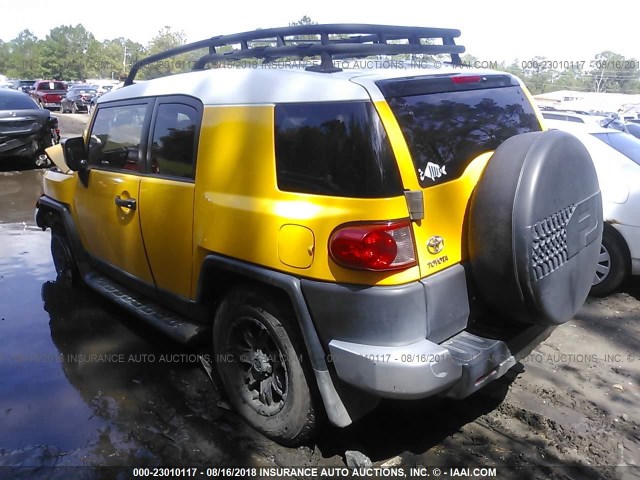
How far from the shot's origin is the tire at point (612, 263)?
476 cm

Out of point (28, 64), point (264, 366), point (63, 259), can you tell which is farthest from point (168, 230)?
point (28, 64)

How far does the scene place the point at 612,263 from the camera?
483 cm

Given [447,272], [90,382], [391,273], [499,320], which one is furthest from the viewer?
[90,382]

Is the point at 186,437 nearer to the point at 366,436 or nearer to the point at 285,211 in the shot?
the point at 366,436

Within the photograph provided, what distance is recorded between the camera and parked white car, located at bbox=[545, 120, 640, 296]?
467cm

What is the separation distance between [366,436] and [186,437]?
3.30 ft

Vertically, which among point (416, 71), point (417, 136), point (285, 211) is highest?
point (416, 71)

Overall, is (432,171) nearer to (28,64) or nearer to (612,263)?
(612,263)

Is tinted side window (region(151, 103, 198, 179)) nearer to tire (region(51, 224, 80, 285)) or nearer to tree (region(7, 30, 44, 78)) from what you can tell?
tire (region(51, 224, 80, 285))

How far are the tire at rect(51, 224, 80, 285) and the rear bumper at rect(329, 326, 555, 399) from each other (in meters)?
3.48

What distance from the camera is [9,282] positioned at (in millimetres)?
5250

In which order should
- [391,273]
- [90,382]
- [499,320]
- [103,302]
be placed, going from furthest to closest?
[103,302]
[90,382]
[499,320]
[391,273]

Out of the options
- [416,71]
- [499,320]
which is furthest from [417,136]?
[499,320]

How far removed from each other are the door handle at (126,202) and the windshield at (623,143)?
14.5 feet
